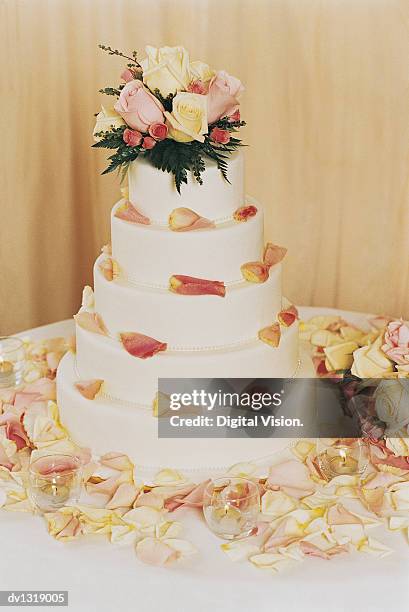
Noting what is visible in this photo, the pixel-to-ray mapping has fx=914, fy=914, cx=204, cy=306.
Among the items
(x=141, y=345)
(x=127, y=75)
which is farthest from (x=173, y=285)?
(x=127, y=75)

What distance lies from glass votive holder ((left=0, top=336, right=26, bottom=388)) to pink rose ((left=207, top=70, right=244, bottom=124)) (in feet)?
2.79

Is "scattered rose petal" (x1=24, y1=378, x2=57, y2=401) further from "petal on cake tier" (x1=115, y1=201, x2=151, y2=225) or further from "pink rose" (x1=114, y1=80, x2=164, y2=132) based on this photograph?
"pink rose" (x1=114, y1=80, x2=164, y2=132)

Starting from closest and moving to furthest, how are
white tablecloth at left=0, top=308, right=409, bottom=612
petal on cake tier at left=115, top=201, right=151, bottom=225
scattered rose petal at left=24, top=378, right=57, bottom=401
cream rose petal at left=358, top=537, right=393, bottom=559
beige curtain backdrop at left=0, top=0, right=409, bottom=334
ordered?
white tablecloth at left=0, top=308, right=409, bottom=612 → cream rose petal at left=358, top=537, right=393, bottom=559 → petal on cake tier at left=115, top=201, right=151, bottom=225 → scattered rose petal at left=24, top=378, right=57, bottom=401 → beige curtain backdrop at left=0, top=0, right=409, bottom=334

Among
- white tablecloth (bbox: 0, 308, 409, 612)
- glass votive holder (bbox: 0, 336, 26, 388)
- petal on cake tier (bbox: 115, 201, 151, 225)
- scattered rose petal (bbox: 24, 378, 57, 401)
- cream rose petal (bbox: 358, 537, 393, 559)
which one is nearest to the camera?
white tablecloth (bbox: 0, 308, 409, 612)

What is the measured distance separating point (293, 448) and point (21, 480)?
585mm

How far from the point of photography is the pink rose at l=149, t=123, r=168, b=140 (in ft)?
5.98

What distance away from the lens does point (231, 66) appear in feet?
9.70

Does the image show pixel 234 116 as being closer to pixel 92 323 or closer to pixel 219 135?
pixel 219 135

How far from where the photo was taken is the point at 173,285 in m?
1.89

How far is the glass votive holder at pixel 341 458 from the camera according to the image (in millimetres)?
1902

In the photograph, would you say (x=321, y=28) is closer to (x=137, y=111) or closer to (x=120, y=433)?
(x=137, y=111)

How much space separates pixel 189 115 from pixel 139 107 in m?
0.11

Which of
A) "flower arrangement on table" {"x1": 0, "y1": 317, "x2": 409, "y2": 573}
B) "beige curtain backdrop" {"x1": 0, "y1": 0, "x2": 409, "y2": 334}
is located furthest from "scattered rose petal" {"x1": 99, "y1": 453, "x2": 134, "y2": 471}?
"beige curtain backdrop" {"x1": 0, "y1": 0, "x2": 409, "y2": 334}

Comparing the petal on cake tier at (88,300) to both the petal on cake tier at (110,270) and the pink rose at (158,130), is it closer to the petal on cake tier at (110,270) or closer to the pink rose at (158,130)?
the petal on cake tier at (110,270)
